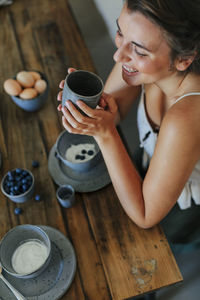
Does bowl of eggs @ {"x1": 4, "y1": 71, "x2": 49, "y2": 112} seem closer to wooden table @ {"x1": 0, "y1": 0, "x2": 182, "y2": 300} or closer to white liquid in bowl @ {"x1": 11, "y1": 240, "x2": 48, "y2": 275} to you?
wooden table @ {"x1": 0, "y1": 0, "x2": 182, "y2": 300}

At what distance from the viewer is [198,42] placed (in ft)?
2.83

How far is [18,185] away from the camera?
3.46 feet

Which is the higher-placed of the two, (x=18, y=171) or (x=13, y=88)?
(x=13, y=88)

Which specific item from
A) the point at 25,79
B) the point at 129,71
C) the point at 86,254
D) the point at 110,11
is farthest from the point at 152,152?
the point at 110,11

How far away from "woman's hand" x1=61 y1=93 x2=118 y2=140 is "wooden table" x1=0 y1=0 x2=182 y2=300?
0.76 ft

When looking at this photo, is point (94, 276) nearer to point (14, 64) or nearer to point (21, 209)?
point (21, 209)


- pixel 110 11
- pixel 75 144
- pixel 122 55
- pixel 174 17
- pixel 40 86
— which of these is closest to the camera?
pixel 174 17

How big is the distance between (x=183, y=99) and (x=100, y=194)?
41 centimetres

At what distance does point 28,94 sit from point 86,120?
0.42m

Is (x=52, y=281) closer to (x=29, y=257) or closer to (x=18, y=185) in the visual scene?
(x=29, y=257)

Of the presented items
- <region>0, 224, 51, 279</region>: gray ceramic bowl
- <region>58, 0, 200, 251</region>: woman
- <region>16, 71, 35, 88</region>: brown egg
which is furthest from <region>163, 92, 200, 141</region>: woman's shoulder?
<region>16, 71, 35, 88</region>: brown egg

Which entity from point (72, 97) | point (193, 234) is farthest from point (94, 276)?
point (193, 234)

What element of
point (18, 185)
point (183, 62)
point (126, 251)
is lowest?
point (126, 251)

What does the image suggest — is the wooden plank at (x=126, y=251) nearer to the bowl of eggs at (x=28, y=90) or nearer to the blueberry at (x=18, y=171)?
the blueberry at (x=18, y=171)
